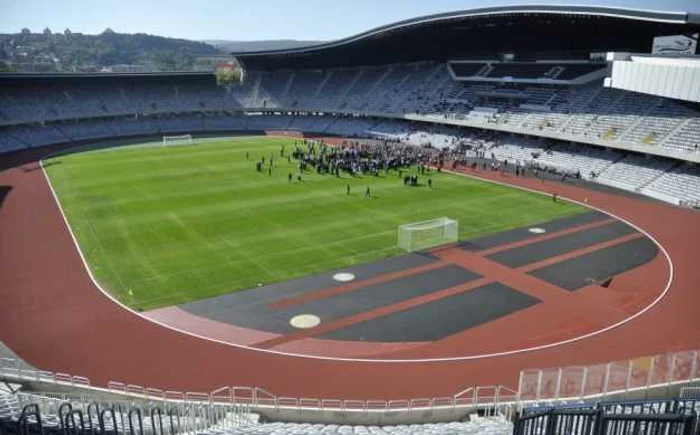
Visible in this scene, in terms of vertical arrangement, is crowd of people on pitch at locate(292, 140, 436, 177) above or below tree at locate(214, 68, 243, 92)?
below

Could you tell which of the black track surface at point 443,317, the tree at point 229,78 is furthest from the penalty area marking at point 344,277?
the tree at point 229,78

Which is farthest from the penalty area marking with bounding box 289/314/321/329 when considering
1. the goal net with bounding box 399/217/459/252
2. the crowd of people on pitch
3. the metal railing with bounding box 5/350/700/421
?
the crowd of people on pitch

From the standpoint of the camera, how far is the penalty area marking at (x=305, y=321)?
19.5m

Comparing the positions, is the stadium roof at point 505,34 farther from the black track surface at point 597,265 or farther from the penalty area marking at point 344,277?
the penalty area marking at point 344,277

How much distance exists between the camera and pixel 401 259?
25.9 m

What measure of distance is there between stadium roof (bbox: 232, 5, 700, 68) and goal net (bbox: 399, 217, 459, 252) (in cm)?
2378

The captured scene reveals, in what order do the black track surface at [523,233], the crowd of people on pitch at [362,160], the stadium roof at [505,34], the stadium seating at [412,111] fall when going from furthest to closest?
the crowd of people on pitch at [362,160], the stadium seating at [412,111], the stadium roof at [505,34], the black track surface at [523,233]

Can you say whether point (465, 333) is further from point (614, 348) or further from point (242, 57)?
point (242, 57)

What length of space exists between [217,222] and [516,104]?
39.5 metres

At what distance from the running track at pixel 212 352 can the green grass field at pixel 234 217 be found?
202 centimetres

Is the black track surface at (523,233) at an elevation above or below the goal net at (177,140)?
below

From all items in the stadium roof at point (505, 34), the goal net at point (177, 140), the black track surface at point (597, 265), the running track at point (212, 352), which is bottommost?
the running track at point (212, 352)

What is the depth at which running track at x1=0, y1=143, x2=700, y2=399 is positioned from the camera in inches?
642

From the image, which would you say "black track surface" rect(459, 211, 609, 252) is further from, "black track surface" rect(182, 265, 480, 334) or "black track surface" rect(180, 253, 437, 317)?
"black track surface" rect(182, 265, 480, 334)
